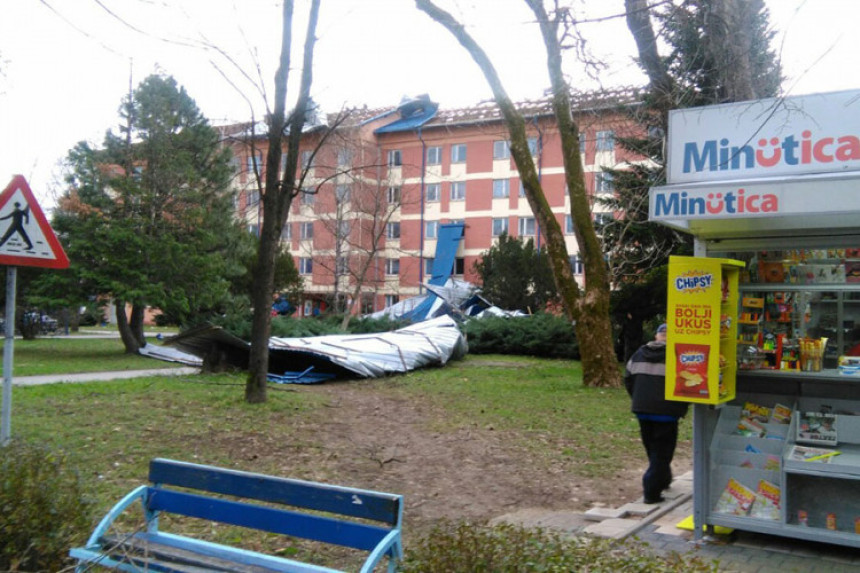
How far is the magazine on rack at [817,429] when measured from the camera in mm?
5555

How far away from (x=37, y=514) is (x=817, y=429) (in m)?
5.31

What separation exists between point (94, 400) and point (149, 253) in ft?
45.4

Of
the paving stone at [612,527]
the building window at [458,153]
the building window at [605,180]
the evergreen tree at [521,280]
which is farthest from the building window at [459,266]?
the paving stone at [612,527]

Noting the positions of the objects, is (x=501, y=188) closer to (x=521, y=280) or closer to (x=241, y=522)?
(x=521, y=280)

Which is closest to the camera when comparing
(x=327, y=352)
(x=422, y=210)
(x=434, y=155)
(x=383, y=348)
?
(x=327, y=352)

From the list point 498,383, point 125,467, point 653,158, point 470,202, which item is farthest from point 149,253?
point 470,202

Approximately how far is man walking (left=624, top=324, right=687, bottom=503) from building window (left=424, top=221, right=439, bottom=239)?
45.3m

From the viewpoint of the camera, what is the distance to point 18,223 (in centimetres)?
565

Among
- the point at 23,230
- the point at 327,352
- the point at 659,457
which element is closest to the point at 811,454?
the point at 659,457

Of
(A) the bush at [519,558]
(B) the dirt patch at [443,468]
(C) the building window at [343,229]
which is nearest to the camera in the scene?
(A) the bush at [519,558]

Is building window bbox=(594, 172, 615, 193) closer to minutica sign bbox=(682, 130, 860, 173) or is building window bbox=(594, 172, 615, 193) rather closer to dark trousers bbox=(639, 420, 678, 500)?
dark trousers bbox=(639, 420, 678, 500)

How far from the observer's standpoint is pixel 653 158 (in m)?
17.0

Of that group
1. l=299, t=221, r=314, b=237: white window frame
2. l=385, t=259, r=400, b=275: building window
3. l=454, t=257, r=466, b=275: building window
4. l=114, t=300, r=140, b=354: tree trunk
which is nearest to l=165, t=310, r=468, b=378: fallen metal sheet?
l=114, t=300, r=140, b=354: tree trunk

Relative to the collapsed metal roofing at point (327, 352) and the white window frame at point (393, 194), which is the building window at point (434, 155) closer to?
the white window frame at point (393, 194)
